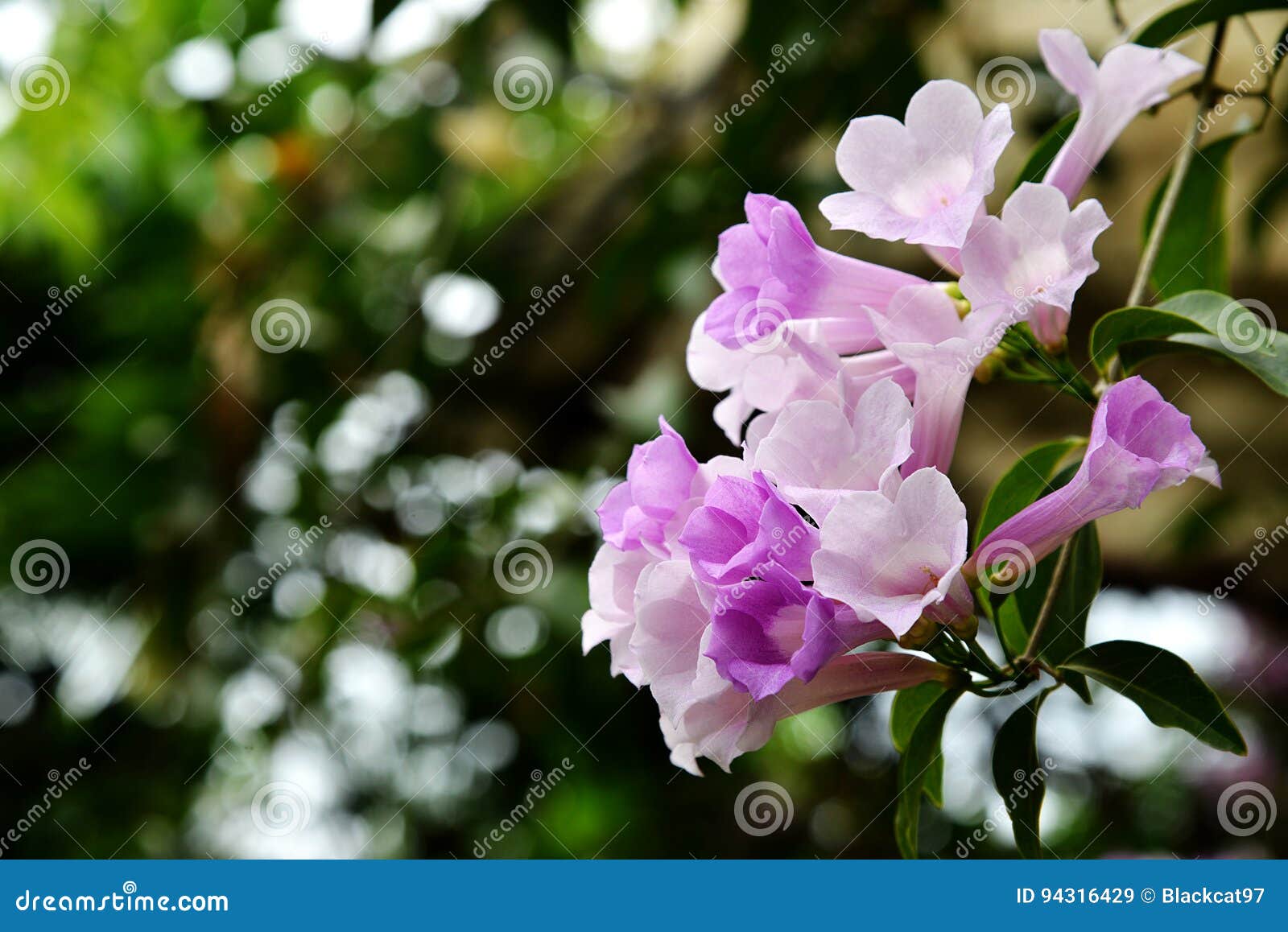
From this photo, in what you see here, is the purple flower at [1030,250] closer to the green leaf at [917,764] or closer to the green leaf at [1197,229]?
the green leaf at [917,764]

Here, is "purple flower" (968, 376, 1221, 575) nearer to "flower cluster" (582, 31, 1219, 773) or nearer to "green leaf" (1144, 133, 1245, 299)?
"flower cluster" (582, 31, 1219, 773)

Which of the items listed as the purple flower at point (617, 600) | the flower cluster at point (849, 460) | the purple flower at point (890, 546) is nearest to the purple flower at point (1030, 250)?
the flower cluster at point (849, 460)

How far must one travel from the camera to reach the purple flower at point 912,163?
560mm

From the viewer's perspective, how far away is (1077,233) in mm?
537

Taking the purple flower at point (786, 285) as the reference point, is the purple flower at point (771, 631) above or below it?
below

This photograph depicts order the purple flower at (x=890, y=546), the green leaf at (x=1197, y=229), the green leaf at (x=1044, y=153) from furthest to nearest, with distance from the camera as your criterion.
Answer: the green leaf at (x=1197, y=229) < the green leaf at (x=1044, y=153) < the purple flower at (x=890, y=546)

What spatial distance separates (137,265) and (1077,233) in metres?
2.30

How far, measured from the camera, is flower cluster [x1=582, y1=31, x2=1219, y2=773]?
0.49 m

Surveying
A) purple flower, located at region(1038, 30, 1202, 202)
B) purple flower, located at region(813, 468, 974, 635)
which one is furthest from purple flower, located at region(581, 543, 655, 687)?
purple flower, located at region(1038, 30, 1202, 202)

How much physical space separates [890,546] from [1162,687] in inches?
7.9

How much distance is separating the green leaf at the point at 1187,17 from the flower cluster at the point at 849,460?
32 centimetres

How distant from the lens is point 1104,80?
678 millimetres

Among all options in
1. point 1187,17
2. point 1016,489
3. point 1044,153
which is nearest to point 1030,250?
point 1016,489

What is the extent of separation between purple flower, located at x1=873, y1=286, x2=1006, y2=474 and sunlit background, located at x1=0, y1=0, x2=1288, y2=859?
0.87m
